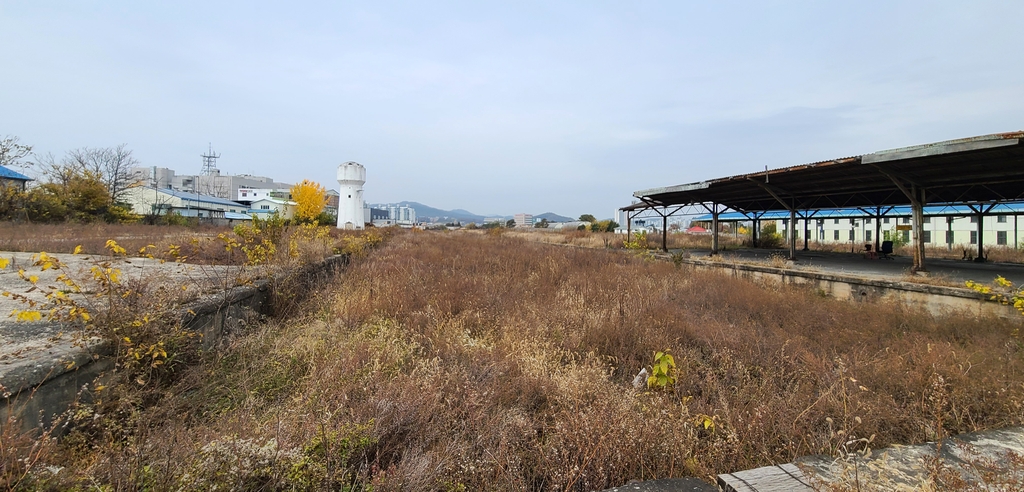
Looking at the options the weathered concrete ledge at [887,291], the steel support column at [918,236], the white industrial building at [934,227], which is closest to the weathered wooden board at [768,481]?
the weathered concrete ledge at [887,291]

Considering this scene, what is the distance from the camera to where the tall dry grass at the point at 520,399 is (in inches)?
77.9

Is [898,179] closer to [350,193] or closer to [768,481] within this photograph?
[768,481]

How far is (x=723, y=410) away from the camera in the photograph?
2.93 m

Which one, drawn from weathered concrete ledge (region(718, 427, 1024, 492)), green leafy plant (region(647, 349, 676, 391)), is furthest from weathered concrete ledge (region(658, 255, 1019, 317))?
green leafy plant (region(647, 349, 676, 391))

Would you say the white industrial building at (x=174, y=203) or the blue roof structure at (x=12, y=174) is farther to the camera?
the white industrial building at (x=174, y=203)

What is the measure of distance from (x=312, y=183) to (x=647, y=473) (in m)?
52.6

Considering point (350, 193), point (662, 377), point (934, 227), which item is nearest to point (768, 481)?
point (662, 377)

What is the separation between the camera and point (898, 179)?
9.88m

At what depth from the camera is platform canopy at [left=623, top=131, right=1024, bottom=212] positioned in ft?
25.6

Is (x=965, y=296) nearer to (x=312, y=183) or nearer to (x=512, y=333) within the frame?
(x=512, y=333)

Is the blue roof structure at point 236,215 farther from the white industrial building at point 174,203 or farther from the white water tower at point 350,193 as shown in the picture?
the white water tower at point 350,193

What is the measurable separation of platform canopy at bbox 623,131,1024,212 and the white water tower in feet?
119

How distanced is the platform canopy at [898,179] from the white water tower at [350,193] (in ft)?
119

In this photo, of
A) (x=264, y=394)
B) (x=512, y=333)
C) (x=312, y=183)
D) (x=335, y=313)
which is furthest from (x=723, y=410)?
(x=312, y=183)
